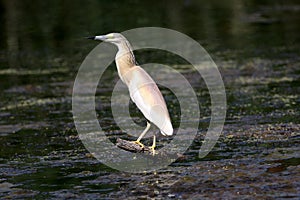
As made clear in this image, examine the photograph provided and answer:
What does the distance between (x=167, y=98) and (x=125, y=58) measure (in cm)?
383

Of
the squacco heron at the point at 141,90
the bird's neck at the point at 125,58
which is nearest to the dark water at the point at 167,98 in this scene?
the squacco heron at the point at 141,90

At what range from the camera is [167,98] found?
423 inches

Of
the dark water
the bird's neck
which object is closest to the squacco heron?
the bird's neck

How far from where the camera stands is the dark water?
6.52m

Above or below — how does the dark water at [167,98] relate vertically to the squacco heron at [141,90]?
below

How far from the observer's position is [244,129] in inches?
335

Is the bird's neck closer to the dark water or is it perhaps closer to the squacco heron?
the squacco heron

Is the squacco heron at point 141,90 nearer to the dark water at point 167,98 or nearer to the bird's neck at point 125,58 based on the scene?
the bird's neck at point 125,58

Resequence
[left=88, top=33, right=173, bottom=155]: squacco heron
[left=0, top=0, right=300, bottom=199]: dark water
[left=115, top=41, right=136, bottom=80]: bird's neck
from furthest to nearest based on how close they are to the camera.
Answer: [left=115, top=41, right=136, bottom=80]: bird's neck, [left=88, top=33, right=173, bottom=155]: squacco heron, [left=0, top=0, right=300, bottom=199]: dark water

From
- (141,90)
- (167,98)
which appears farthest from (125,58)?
(167,98)

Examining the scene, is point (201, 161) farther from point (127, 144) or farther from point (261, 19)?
point (261, 19)

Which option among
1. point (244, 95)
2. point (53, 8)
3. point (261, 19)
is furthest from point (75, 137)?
point (53, 8)

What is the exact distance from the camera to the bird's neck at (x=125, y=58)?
6.92 meters

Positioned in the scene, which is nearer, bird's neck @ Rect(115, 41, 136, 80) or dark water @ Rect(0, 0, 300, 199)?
dark water @ Rect(0, 0, 300, 199)
